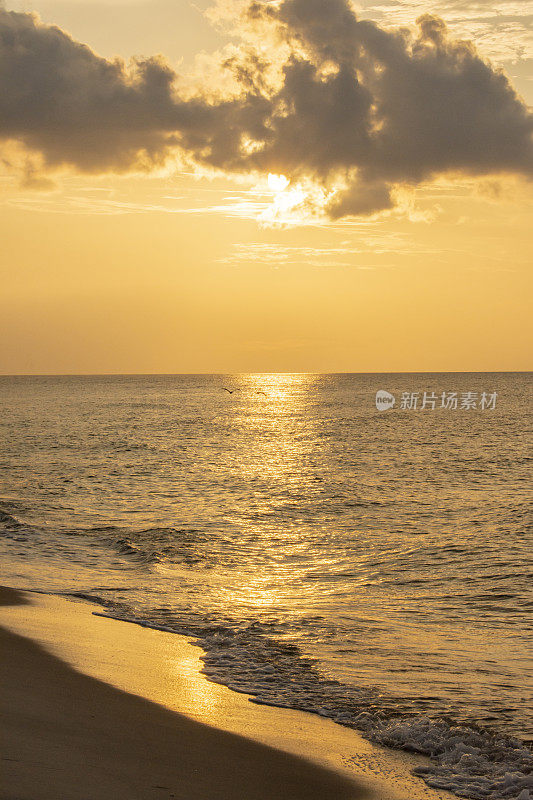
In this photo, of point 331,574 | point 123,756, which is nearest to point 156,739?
point 123,756

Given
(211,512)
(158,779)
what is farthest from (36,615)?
(211,512)

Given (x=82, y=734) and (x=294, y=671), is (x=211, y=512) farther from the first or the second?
(x=82, y=734)

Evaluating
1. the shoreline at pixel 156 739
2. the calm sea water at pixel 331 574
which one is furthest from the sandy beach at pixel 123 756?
the calm sea water at pixel 331 574

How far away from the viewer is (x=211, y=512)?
1133 inches

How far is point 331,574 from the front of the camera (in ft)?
61.8

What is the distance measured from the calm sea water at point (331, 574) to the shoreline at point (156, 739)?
2.03 feet

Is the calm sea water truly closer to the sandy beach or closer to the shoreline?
the shoreline

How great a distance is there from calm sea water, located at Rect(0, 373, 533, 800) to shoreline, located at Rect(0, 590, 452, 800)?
2.03 feet

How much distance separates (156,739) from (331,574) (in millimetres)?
10834

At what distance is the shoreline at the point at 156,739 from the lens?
714 cm

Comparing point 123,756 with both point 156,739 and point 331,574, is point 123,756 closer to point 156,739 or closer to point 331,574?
point 156,739

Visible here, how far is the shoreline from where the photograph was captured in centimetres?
714

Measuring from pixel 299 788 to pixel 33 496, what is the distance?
91.1 feet

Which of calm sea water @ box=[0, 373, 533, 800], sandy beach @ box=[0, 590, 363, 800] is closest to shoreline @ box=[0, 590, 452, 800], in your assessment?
sandy beach @ box=[0, 590, 363, 800]
